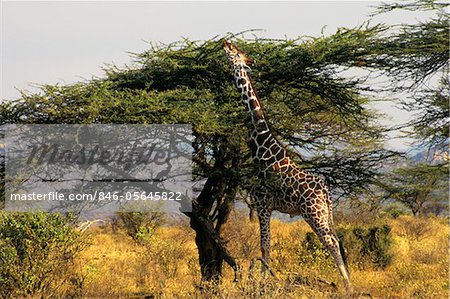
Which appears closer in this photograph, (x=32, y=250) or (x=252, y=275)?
(x=252, y=275)

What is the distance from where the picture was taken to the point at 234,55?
32.9ft

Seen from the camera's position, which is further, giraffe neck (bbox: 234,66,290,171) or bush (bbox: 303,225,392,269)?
bush (bbox: 303,225,392,269)

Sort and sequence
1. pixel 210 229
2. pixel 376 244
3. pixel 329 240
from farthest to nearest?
pixel 376 244, pixel 210 229, pixel 329 240

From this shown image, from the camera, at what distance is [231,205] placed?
11.3 m

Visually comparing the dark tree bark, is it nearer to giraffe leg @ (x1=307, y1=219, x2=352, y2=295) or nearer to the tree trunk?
the tree trunk

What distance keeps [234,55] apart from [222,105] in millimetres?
937

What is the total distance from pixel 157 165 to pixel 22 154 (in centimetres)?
232

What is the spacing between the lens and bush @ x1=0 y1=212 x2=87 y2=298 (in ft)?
27.7

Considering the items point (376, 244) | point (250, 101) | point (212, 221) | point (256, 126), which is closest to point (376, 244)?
point (376, 244)

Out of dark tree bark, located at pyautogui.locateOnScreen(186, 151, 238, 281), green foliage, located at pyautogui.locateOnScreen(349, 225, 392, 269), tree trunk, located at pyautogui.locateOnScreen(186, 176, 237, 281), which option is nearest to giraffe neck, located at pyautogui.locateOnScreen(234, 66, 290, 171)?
dark tree bark, located at pyautogui.locateOnScreen(186, 151, 238, 281)

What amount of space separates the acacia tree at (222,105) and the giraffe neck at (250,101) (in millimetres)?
202

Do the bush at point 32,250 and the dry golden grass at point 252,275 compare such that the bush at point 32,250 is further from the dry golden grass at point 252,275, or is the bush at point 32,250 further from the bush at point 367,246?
the bush at point 367,246

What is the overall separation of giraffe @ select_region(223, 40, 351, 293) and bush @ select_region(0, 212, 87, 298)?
3.08 meters

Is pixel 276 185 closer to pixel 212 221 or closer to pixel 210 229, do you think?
pixel 210 229
